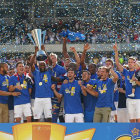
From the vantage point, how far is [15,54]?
17.6 m

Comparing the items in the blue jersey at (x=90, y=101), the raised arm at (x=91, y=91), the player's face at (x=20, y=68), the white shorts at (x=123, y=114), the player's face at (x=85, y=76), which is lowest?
the white shorts at (x=123, y=114)

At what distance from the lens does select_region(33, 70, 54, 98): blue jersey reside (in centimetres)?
777

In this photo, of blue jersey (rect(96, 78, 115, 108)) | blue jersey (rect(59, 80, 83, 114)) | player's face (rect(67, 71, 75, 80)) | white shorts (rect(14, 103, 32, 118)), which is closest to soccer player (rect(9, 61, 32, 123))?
white shorts (rect(14, 103, 32, 118))

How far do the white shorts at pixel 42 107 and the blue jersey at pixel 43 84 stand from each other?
0.25 ft

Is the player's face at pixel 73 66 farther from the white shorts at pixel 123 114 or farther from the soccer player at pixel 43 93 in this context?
the white shorts at pixel 123 114

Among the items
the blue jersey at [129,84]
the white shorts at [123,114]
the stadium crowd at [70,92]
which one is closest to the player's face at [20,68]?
the stadium crowd at [70,92]

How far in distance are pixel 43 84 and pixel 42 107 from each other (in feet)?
1.46

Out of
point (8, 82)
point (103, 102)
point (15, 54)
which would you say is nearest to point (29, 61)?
point (8, 82)

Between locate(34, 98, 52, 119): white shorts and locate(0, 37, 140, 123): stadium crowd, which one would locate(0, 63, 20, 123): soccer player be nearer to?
locate(0, 37, 140, 123): stadium crowd

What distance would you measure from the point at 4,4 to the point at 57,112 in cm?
1460

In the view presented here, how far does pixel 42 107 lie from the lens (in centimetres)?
779

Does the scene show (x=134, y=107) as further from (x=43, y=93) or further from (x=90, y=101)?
(x=43, y=93)

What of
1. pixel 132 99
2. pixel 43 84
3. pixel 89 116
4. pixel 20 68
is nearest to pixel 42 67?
pixel 43 84

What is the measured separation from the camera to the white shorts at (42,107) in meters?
7.77
